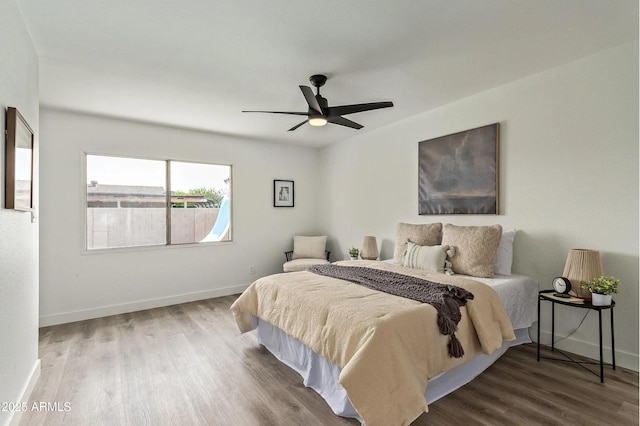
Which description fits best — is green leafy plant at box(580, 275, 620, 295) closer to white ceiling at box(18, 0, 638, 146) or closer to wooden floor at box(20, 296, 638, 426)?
wooden floor at box(20, 296, 638, 426)

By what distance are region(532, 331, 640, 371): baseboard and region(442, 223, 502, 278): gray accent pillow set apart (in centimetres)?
85

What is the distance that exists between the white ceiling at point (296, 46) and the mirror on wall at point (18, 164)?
2.39ft

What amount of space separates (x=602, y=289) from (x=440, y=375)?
4.57 feet

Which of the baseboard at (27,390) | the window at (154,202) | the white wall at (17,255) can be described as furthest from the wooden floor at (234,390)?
the window at (154,202)

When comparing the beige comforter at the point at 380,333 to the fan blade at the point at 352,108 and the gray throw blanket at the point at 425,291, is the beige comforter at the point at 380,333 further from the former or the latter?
the fan blade at the point at 352,108

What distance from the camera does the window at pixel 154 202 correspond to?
4027 mm

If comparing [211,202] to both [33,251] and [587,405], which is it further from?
[587,405]

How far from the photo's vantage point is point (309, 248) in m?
5.23

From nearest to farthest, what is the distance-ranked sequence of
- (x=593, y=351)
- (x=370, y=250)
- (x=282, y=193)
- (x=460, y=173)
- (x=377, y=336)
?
(x=377, y=336) < (x=593, y=351) < (x=460, y=173) < (x=370, y=250) < (x=282, y=193)

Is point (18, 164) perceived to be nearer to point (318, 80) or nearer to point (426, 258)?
point (318, 80)

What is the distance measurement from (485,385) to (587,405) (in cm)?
59

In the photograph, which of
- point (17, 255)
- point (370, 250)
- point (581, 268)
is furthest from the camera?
point (370, 250)

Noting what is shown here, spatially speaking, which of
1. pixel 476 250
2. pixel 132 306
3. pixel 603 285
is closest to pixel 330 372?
pixel 476 250

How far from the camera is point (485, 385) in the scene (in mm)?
2289
